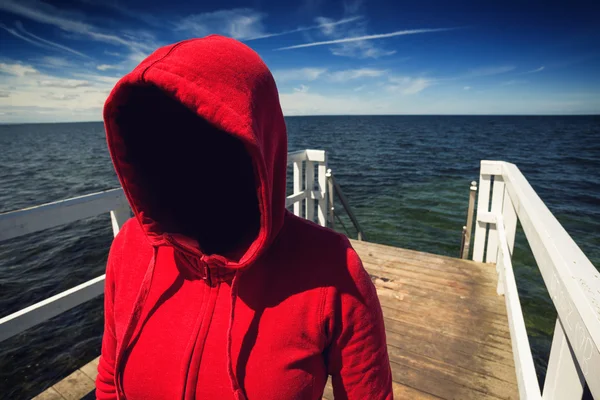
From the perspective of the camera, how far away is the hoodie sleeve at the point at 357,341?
41.6 inches

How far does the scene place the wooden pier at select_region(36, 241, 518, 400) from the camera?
2668mm

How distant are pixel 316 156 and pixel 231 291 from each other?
14.0 feet

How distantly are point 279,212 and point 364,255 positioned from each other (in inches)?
173

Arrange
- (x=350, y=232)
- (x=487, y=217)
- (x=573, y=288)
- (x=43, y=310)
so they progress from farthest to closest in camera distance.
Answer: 1. (x=350, y=232)
2. (x=487, y=217)
3. (x=43, y=310)
4. (x=573, y=288)

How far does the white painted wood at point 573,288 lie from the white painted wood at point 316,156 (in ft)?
12.0

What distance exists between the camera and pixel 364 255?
206 inches

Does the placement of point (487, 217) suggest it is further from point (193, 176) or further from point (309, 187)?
point (193, 176)

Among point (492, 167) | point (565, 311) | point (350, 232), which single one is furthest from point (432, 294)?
point (350, 232)

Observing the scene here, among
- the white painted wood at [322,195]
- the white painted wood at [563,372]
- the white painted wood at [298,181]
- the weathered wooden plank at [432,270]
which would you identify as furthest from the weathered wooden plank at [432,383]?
the white painted wood at [322,195]

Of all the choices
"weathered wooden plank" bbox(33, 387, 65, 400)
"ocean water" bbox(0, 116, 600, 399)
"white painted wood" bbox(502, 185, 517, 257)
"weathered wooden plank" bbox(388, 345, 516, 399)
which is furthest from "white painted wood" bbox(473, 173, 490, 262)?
"weathered wooden plank" bbox(33, 387, 65, 400)

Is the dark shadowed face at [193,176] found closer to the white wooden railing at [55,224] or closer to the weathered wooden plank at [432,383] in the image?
the white wooden railing at [55,224]

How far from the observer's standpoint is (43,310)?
2.45 m

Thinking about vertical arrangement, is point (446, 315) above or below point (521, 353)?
below

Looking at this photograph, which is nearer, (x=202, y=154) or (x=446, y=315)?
(x=202, y=154)
